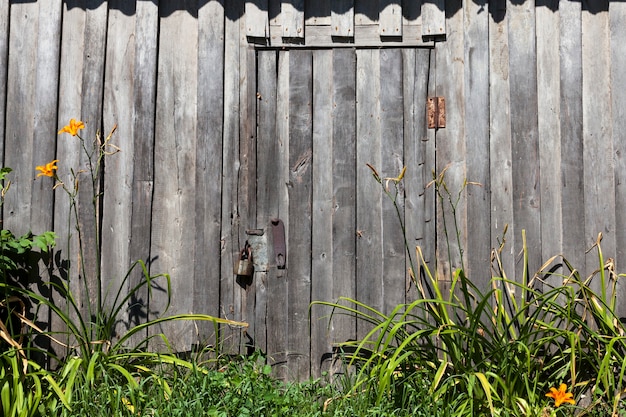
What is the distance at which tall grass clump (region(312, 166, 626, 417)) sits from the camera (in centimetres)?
389

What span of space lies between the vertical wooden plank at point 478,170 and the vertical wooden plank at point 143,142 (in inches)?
74.2

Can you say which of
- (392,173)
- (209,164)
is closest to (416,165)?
(392,173)

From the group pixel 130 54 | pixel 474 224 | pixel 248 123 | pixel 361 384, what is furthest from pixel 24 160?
pixel 474 224

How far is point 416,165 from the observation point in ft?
15.0

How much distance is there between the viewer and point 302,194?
4.61m

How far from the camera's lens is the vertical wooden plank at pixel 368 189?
4566 millimetres

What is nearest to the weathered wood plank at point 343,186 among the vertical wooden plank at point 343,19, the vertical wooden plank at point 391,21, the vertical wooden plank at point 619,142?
the vertical wooden plank at point 343,19

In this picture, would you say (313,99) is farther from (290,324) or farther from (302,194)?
→ (290,324)

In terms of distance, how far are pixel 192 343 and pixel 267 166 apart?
45.1 inches

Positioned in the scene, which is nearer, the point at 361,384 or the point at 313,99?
the point at 361,384

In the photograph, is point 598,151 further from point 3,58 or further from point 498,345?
point 3,58

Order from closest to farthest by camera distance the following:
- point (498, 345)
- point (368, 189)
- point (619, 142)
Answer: point (498, 345) → point (619, 142) → point (368, 189)

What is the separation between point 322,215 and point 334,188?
176 millimetres

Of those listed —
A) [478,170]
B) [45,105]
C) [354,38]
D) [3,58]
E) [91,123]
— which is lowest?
[478,170]
